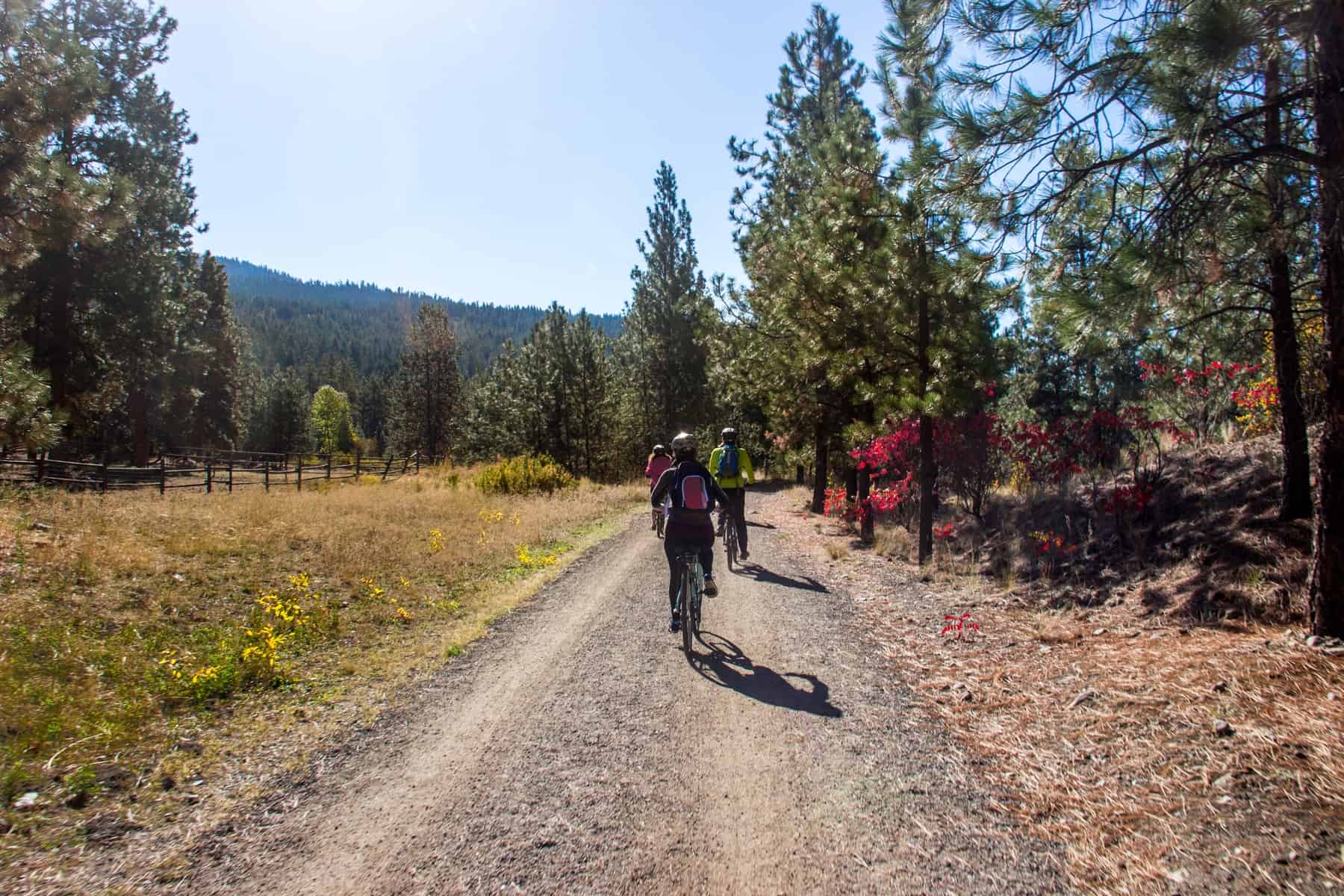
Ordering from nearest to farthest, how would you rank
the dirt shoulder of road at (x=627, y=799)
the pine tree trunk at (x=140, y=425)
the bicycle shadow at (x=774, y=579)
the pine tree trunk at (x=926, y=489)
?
the dirt shoulder of road at (x=627, y=799)
the bicycle shadow at (x=774, y=579)
the pine tree trunk at (x=926, y=489)
the pine tree trunk at (x=140, y=425)

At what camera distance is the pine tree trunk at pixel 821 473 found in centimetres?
1953

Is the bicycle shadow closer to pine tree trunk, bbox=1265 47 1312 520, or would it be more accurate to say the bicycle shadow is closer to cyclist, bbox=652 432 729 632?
cyclist, bbox=652 432 729 632

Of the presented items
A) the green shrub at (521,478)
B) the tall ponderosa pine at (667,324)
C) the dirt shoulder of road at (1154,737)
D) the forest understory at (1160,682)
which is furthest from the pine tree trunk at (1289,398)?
the tall ponderosa pine at (667,324)

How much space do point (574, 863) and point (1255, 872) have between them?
9.32ft

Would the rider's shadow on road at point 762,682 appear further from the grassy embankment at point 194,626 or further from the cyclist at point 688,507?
the grassy embankment at point 194,626

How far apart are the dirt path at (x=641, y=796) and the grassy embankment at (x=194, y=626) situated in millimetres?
891

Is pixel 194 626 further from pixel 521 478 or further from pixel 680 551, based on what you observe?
pixel 521 478

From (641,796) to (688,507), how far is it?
338 centimetres

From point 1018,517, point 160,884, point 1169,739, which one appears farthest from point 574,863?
point 1018,517

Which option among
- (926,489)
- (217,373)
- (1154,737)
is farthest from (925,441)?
(217,373)

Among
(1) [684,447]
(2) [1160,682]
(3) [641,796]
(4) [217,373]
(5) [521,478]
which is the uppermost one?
(4) [217,373]

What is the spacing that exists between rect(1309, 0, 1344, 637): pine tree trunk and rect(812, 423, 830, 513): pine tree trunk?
14529 millimetres

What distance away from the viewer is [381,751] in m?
4.54

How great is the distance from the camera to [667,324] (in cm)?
3569
